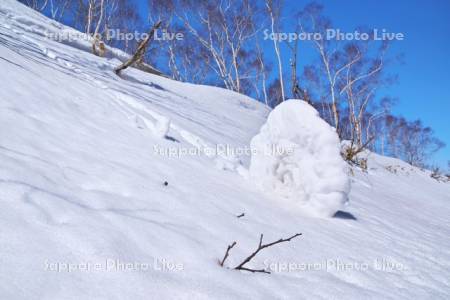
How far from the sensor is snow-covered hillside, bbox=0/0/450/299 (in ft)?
2.87

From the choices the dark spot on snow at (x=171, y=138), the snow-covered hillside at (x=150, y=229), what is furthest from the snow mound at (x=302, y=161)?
the dark spot on snow at (x=171, y=138)

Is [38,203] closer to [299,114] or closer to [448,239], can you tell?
[299,114]

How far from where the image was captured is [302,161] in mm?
2355

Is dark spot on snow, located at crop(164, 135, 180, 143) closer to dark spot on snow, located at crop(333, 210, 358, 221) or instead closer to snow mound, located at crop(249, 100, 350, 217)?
snow mound, located at crop(249, 100, 350, 217)

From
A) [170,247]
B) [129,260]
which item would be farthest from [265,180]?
[129,260]

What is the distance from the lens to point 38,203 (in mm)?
1089

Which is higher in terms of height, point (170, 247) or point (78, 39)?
point (78, 39)

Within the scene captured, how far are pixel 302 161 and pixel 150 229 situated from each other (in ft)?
4.90

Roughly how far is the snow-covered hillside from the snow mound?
14 centimetres

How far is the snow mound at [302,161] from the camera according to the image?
7.42 feet

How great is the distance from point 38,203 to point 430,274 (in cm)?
202

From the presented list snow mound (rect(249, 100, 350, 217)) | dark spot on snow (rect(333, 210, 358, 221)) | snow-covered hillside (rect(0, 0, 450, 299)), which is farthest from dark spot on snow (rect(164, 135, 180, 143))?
dark spot on snow (rect(333, 210, 358, 221))

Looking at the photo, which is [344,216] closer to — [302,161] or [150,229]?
[302,161]

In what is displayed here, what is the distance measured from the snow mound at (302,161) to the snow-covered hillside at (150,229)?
0.14 metres
